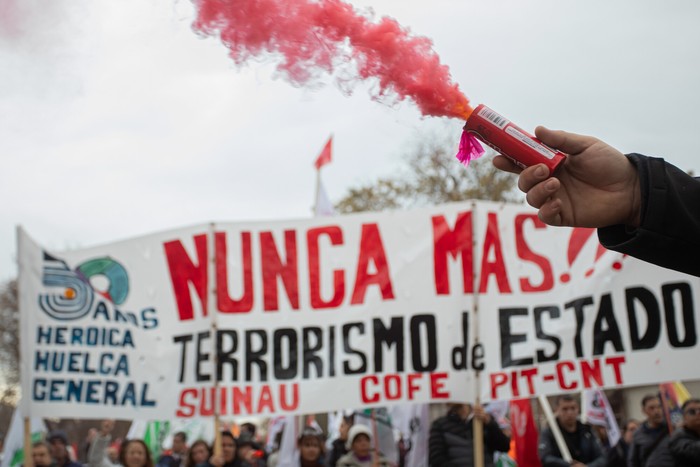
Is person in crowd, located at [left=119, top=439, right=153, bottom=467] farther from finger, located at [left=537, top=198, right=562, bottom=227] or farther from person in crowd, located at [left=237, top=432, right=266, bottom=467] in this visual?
finger, located at [left=537, top=198, right=562, bottom=227]

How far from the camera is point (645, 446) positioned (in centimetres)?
750

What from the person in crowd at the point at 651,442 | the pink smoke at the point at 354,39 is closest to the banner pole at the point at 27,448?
the person in crowd at the point at 651,442

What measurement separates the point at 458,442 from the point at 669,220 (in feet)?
18.6

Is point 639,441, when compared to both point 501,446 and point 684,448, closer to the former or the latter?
point 684,448

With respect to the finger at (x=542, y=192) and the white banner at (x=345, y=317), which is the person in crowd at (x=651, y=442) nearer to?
the white banner at (x=345, y=317)

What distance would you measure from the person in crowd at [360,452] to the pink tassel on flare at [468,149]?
589 centimetres

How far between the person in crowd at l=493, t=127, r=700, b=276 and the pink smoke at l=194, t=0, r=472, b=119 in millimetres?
257

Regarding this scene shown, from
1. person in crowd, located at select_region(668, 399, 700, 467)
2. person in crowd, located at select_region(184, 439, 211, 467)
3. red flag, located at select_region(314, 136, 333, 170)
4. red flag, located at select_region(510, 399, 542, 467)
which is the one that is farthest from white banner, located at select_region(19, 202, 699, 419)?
red flag, located at select_region(314, 136, 333, 170)

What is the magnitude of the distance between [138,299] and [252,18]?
6.24 meters

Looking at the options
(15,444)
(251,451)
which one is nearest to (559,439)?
(251,451)

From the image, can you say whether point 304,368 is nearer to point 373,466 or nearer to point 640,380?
point 373,466

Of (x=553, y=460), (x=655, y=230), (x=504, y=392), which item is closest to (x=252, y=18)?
(x=655, y=230)

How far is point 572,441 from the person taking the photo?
309 inches

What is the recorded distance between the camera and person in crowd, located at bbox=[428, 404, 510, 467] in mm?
7375
